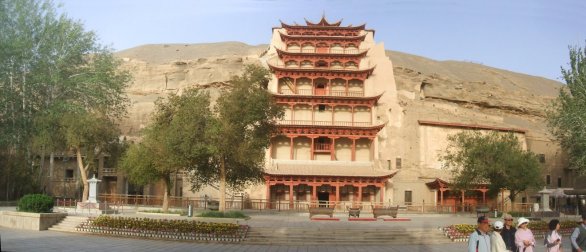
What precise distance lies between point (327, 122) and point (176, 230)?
108 ft

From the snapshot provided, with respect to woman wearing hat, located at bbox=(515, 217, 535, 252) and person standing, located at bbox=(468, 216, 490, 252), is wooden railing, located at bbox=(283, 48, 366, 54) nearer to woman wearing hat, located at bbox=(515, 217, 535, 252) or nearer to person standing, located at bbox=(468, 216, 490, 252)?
woman wearing hat, located at bbox=(515, 217, 535, 252)

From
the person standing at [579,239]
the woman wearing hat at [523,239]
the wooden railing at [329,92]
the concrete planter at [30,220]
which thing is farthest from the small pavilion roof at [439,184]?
the woman wearing hat at [523,239]

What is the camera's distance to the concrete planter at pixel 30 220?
2609 cm

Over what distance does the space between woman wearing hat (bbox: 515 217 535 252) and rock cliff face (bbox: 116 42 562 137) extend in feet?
146

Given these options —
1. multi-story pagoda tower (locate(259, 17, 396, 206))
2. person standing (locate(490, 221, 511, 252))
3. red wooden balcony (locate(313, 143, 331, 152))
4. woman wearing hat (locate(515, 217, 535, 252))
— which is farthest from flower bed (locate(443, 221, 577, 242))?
red wooden balcony (locate(313, 143, 331, 152))

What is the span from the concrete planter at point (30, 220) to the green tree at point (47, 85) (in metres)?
15.1

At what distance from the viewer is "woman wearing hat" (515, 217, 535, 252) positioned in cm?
1157

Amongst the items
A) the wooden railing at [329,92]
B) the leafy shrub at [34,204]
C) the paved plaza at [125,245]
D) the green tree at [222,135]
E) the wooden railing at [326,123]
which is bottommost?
the paved plaza at [125,245]

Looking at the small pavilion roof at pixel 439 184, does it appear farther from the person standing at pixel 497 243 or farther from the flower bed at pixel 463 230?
the person standing at pixel 497 243

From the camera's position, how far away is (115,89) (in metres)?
46.7

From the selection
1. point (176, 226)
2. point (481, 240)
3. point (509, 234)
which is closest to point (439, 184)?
point (176, 226)

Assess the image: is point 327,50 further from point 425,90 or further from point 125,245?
point 125,245

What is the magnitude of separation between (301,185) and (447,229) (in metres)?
26.1

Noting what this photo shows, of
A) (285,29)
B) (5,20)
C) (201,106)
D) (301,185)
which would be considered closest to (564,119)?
(301,185)
